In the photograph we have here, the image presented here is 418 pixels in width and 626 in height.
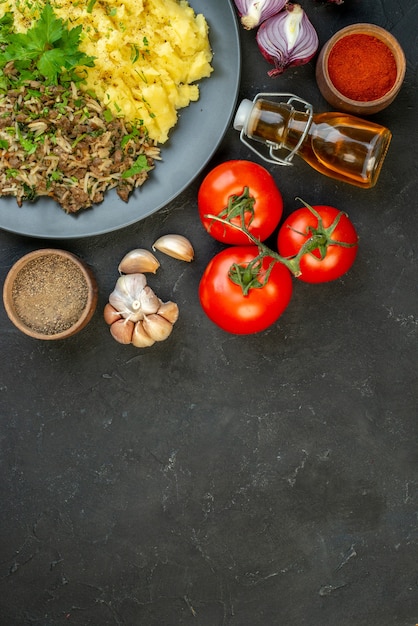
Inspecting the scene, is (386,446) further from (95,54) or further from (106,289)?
(95,54)

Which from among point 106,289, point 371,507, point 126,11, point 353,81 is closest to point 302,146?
point 353,81

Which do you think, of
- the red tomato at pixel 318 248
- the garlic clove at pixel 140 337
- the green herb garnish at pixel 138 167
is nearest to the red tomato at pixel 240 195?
the red tomato at pixel 318 248

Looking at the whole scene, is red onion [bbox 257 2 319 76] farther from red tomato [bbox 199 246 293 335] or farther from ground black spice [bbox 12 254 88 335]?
ground black spice [bbox 12 254 88 335]

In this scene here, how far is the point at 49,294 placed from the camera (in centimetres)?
191

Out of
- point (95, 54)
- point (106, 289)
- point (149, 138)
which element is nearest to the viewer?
point (95, 54)

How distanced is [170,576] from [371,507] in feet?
2.41

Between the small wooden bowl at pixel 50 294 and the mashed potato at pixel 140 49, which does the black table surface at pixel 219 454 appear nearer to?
the small wooden bowl at pixel 50 294

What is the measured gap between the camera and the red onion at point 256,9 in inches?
70.8

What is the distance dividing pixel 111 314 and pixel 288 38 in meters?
1.02

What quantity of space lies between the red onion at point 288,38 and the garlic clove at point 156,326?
0.88m

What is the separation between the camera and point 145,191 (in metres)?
1.85

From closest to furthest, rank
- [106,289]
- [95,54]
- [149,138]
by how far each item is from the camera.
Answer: [95,54], [149,138], [106,289]

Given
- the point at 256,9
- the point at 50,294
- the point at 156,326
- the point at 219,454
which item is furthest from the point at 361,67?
the point at 219,454

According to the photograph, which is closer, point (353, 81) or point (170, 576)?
point (353, 81)
